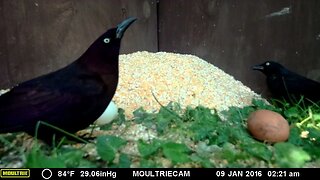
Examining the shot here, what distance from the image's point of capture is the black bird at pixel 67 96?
182cm

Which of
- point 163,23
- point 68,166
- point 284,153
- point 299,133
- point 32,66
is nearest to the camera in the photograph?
point 68,166

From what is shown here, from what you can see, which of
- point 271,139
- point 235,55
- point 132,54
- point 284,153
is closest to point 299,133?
point 271,139

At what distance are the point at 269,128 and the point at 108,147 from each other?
0.88m

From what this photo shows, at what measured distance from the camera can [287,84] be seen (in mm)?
3057

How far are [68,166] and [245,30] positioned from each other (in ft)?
6.94

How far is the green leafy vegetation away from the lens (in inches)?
66.9

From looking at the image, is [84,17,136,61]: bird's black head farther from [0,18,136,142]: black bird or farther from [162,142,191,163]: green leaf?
[162,142,191,163]: green leaf

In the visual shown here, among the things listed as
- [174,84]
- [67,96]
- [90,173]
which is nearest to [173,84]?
[174,84]

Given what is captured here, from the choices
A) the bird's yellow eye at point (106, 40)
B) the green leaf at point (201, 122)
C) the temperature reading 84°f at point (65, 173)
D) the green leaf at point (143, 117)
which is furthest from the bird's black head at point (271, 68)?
the temperature reading 84°f at point (65, 173)

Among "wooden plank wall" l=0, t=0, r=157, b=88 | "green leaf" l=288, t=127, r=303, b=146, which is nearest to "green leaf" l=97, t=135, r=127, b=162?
"green leaf" l=288, t=127, r=303, b=146

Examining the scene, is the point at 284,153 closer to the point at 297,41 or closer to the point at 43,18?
the point at 297,41

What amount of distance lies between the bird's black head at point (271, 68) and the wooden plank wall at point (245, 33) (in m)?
0.09

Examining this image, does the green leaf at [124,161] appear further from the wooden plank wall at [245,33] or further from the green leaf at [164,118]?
the wooden plank wall at [245,33]

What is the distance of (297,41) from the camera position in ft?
10.1
